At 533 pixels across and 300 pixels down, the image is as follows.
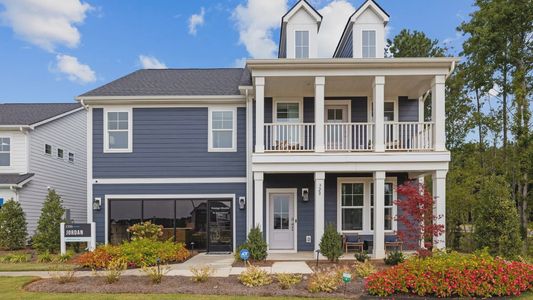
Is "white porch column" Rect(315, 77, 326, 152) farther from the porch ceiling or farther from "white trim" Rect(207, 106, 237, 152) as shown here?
"white trim" Rect(207, 106, 237, 152)

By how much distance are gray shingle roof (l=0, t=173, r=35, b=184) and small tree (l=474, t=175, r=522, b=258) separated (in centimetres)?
1703

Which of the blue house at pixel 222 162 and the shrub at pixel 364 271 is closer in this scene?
the shrub at pixel 364 271

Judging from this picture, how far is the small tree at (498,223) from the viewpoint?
33.8ft

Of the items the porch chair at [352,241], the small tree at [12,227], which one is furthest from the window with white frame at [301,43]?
the small tree at [12,227]

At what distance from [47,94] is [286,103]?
23.9 meters

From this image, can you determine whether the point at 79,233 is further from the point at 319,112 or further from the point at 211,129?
the point at 319,112

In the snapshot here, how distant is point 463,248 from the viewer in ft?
45.7

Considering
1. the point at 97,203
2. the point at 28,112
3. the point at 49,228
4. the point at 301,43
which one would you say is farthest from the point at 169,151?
the point at 28,112

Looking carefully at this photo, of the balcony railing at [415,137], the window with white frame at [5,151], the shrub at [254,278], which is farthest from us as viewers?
the window with white frame at [5,151]

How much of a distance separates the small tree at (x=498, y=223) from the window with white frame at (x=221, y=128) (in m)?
8.30

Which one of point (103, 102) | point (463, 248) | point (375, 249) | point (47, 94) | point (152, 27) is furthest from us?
point (47, 94)

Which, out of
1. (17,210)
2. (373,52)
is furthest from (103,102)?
(373,52)

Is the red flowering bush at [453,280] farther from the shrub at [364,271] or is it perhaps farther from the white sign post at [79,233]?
the white sign post at [79,233]

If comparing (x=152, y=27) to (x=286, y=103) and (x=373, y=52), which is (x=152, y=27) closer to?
(x=286, y=103)
